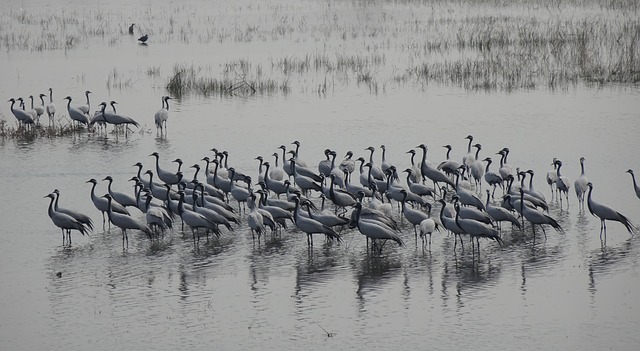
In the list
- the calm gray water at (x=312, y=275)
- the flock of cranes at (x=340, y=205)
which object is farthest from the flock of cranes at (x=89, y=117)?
the flock of cranes at (x=340, y=205)

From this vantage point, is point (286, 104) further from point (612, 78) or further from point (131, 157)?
point (612, 78)

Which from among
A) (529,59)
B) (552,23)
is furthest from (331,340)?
(552,23)

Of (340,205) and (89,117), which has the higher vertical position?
(89,117)

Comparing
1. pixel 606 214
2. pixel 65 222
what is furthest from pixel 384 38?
pixel 65 222

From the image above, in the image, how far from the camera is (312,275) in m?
14.4

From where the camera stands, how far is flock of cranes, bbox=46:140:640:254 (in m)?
15.7

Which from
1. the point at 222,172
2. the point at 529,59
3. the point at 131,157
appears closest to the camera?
the point at 222,172

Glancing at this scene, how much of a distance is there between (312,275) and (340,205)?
11.3 ft

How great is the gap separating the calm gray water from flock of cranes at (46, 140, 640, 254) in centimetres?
29

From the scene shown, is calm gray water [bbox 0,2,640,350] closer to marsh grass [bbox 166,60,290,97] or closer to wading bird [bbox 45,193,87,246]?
wading bird [bbox 45,193,87,246]

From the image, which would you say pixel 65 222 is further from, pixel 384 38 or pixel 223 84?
pixel 384 38

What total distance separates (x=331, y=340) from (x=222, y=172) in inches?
329

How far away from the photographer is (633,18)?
43.3 m

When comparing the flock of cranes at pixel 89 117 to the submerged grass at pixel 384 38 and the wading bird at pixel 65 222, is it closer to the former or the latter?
the submerged grass at pixel 384 38
